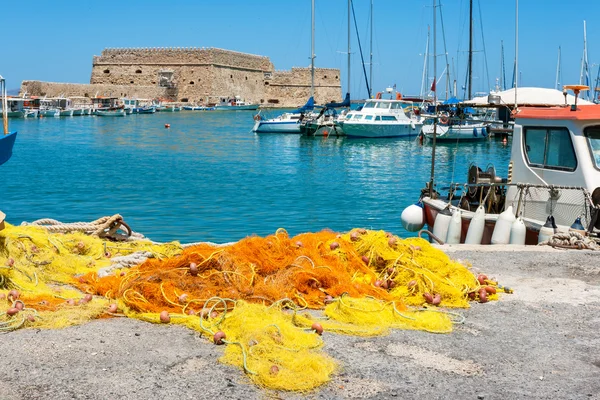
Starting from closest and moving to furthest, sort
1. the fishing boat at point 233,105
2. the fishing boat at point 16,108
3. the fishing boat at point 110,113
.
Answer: the fishing boat at point 16,108 < the fishing boat at point 110,113 < the fishing boat at point 233,105

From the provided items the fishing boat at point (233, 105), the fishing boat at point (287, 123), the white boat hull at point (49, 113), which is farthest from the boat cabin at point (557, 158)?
the fishing boat at point (233, 105)

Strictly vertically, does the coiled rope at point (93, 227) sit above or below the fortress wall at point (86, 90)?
below

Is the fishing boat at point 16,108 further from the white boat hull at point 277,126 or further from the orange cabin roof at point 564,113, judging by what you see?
the orange cabin roof at point 564,113

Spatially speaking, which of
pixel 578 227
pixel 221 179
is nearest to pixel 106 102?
pixel 221 179

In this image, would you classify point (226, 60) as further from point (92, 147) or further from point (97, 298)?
point (97, 298)

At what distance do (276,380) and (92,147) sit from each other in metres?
34.6

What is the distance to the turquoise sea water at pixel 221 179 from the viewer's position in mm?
17312

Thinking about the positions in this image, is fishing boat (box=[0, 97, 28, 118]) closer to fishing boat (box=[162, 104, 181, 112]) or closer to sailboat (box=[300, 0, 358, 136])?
fishing boat (box=[162, 104, 181, 112])

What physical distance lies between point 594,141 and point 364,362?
5.73 meters

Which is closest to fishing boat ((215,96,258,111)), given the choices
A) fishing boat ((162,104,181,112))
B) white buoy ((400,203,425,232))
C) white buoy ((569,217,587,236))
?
fishing boat ((162,104,181,112))

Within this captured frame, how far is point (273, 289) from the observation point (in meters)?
5.51

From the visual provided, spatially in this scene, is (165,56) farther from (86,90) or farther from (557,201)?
(557,201)

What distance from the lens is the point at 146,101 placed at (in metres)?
75.9

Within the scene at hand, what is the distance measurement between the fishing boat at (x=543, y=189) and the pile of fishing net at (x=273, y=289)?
106 inches
